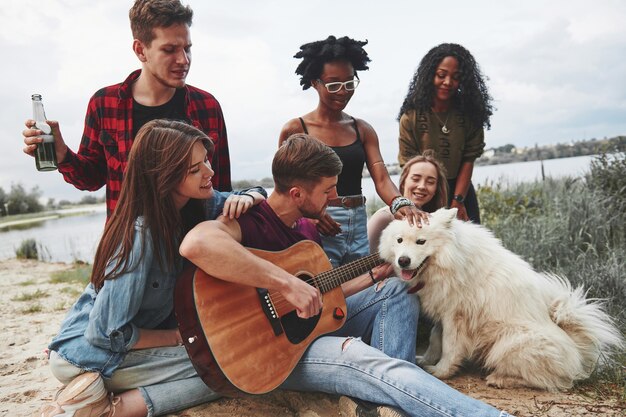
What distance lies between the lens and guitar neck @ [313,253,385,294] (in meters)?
2.81

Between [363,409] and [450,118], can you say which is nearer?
[363,409]

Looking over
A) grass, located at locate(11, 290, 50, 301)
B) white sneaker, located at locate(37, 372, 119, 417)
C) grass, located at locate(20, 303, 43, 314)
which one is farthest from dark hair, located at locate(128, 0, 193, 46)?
grass, located at locate(11, 290, 50, 301)

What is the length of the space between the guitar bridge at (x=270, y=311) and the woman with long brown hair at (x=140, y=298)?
1.56ft

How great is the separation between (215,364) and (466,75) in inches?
133

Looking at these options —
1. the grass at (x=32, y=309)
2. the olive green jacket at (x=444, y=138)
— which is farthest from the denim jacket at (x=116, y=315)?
the grass at (x=32, y=309)

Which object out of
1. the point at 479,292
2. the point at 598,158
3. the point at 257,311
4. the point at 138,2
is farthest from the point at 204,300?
the point at 598,158

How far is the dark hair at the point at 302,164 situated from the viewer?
267cm

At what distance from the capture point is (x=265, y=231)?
266 centimetres

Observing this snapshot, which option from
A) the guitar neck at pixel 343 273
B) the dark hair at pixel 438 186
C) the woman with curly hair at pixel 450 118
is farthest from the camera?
the woman with curly hair at pixel 450 118

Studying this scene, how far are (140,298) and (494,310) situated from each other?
215 cm

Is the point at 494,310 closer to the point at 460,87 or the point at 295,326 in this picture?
the point at 295,326

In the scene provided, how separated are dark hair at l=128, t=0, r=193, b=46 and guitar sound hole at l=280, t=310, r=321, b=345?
6.54 ft

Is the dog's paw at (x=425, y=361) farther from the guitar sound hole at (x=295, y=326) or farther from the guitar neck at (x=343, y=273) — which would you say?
the guitar sound hole at (x=295, y=326)

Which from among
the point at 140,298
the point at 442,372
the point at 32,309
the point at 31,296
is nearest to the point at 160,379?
the point at 140,298
